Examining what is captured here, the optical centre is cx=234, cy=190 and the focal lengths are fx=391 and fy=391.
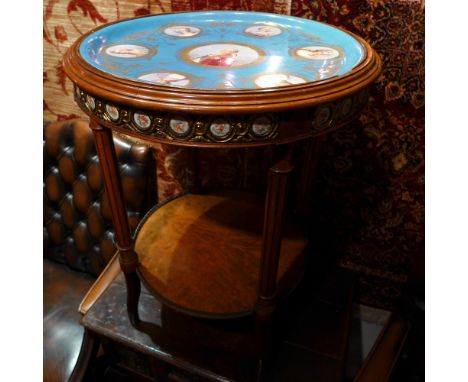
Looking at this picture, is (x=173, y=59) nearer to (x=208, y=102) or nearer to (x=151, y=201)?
(x=208, y=102)

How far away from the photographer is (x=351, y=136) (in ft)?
3.16

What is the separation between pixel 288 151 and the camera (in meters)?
0.57

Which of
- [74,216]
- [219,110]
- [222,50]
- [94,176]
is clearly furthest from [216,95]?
[74,216]

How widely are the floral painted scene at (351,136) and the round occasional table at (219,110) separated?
0.02m

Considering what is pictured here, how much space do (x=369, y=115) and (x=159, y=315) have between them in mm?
705

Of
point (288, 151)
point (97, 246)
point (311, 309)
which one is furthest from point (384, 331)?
point (97, 246)

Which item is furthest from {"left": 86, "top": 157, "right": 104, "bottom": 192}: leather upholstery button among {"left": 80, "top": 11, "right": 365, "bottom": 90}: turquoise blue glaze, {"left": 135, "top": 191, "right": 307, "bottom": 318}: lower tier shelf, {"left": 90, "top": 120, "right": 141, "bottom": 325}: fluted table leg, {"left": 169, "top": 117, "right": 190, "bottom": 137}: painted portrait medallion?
{"left": 169, "top": 117, "right": 190, "bottom": 137}: painted portrait medallion

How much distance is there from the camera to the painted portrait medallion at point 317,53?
0.66m

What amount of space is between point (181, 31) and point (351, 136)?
473 millimetres

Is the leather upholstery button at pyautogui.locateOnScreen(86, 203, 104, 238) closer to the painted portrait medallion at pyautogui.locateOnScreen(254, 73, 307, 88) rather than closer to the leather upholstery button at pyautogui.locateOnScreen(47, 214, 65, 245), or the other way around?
the leather upholstery button at pyautogui.locateOnScreen(47, 214, 65, 245)

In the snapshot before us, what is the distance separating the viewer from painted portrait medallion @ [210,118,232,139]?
0.50 metres

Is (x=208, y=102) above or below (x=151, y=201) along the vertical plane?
above

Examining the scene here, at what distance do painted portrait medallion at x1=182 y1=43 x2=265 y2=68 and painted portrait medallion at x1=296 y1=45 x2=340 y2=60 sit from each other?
0.07m

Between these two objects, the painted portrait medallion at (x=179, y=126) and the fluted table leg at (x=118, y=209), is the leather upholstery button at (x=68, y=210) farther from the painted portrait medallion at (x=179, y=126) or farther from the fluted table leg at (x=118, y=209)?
the painted portrait medallion at (x=179, y=126)
